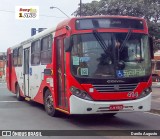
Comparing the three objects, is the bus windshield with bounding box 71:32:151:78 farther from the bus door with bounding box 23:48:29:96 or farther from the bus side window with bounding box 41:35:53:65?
the bus door with bounding box 23:48:29:96

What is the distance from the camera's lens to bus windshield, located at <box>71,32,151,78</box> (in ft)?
34.9

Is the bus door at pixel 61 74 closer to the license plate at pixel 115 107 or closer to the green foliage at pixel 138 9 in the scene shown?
the license plate at pixel 115 107

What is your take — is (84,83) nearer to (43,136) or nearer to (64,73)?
(64,73)

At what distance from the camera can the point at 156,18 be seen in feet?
119

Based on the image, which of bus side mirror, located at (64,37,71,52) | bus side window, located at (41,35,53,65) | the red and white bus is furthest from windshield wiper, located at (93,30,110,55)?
bus side window, located at (41,35,53,65)

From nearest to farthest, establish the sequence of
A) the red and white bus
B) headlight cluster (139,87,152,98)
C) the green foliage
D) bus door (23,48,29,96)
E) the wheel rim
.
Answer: the red and white bus
headlight cluster (139,87,152,98)
the wheel rim
bus door (23,48,29,96)
the green foliage

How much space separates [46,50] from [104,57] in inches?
128

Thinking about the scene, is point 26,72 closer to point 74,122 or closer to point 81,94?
point 74,122

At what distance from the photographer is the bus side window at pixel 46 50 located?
12857 millimetres

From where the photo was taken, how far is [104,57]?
10.7 m

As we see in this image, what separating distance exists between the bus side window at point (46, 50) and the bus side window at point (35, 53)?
0.71 m

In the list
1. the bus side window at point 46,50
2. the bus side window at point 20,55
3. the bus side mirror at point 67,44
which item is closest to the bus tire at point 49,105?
the bus side window at point 46,50

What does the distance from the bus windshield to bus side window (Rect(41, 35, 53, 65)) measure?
2.22m

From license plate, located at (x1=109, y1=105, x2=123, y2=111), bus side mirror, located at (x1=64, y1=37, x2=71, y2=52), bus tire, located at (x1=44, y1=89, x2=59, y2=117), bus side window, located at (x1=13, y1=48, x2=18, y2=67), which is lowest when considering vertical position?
bus tire, located at (x1=44, y1=89, x2=59, y2=117)
